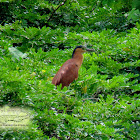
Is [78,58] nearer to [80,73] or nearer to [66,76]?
[80,73]

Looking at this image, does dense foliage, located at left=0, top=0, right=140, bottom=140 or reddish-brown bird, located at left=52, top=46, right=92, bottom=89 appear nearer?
dense foliage, located at left=0, top=0, right=140, bottom=140

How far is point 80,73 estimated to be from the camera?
5.16 m

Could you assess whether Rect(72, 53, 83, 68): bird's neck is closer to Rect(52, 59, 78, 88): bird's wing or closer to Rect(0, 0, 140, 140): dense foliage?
Rect(0, 0, 140, 140): dense foliage

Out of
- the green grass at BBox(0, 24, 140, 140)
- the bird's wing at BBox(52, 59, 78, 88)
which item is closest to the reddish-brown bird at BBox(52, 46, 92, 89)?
the bird's wing at BBox(52, 59, 78, 88)

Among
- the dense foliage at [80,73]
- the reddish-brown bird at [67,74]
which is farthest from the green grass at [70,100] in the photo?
the reddish-brown bird at [67,74]

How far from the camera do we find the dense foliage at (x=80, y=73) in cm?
370

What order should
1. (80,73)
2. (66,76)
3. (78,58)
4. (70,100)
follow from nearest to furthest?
(70,100)
(66,76)
(80,73)
(78,58)

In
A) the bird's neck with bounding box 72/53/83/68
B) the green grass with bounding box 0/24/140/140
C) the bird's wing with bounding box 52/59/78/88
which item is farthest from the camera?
the bird's neck with bounding box 72/53/83/68

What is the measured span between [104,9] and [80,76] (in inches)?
184

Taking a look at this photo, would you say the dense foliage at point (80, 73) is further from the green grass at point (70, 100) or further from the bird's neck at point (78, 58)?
the bird's neck at point (78, 58)

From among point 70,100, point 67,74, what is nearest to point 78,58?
point 67,74

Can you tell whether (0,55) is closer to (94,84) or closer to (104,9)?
(94,84)

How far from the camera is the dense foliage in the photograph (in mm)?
3699

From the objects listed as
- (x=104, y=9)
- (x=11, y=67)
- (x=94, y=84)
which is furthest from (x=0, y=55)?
(x=104, y=9)
